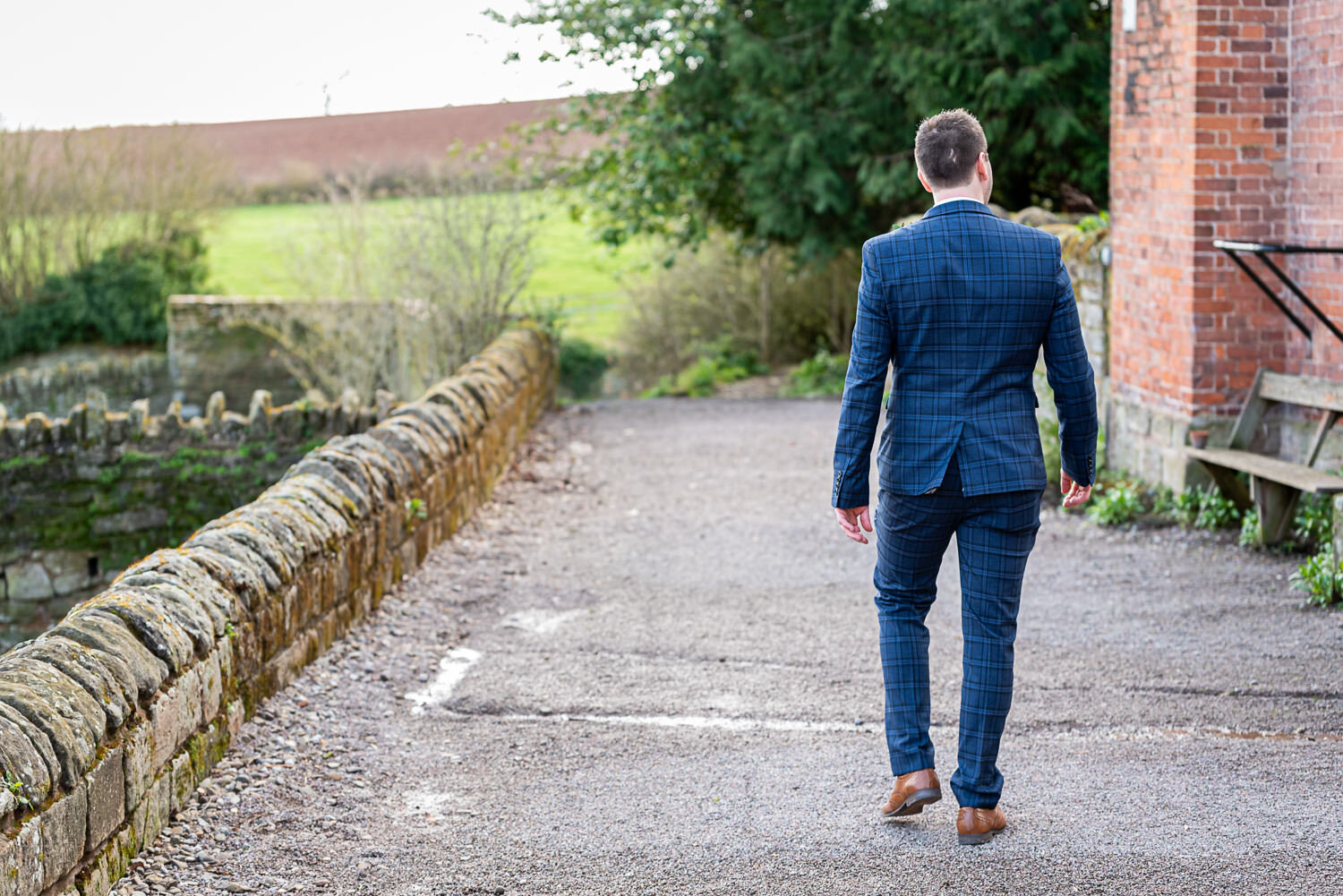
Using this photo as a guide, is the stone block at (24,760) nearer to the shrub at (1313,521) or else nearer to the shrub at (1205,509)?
the shrub at (1313,521)

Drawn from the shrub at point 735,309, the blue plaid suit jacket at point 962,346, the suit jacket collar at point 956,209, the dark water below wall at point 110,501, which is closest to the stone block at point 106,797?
the blue plaid suit jacket at point 962,346

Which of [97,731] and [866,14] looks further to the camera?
[866,14]

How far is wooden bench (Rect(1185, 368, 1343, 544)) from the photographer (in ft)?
22.0

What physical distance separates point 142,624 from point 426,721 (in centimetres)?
134

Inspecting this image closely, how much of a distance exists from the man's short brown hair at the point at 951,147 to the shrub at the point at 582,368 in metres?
17.3

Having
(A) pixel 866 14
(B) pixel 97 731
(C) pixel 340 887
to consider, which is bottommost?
(C) pixel 340 887

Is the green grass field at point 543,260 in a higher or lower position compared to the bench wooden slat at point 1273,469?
higher

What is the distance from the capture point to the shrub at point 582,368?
828 inches

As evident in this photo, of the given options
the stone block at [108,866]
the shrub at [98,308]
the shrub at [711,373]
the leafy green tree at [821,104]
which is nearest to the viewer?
the stone block at [108,866]

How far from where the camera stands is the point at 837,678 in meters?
5.42

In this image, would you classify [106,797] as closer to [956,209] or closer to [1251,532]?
[956,209]

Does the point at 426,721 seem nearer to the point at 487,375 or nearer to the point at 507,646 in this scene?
the point at 507,646

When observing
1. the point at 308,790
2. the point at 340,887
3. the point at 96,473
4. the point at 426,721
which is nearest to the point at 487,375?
the point at 96,473

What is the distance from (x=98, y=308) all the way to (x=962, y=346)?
77.1ft
